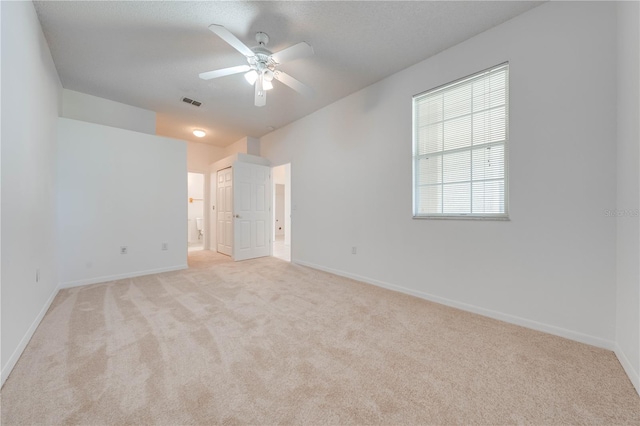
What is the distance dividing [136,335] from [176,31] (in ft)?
9.11

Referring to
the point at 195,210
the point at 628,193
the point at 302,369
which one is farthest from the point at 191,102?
the point at 628,193

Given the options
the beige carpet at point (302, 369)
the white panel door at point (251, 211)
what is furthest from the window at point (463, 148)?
the white panel door at point (251, 211)

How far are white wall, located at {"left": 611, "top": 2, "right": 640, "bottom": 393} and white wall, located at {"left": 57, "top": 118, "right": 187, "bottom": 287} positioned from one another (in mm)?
5090

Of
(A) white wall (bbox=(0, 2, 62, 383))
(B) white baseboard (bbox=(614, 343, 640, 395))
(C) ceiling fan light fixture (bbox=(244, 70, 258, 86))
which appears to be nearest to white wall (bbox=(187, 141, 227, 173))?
(A) white wall (bbox=(0, 2, 62, 383))

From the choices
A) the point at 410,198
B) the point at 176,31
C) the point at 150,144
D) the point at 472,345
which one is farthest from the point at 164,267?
the point at 472,345

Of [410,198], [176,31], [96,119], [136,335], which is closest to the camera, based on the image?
[136,335]

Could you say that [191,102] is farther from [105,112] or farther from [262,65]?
[262,65]

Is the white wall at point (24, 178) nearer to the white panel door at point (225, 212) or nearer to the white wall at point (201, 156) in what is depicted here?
the white panel door at point (225, 212)

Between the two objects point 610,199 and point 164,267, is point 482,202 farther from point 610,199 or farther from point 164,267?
point 164,267

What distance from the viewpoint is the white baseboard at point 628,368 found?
1367mm

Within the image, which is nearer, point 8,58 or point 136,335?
point 8,58

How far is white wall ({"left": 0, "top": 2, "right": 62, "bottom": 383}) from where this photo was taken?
4.98 feet

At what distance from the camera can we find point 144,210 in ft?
12.4

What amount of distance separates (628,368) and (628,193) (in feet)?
3.63
